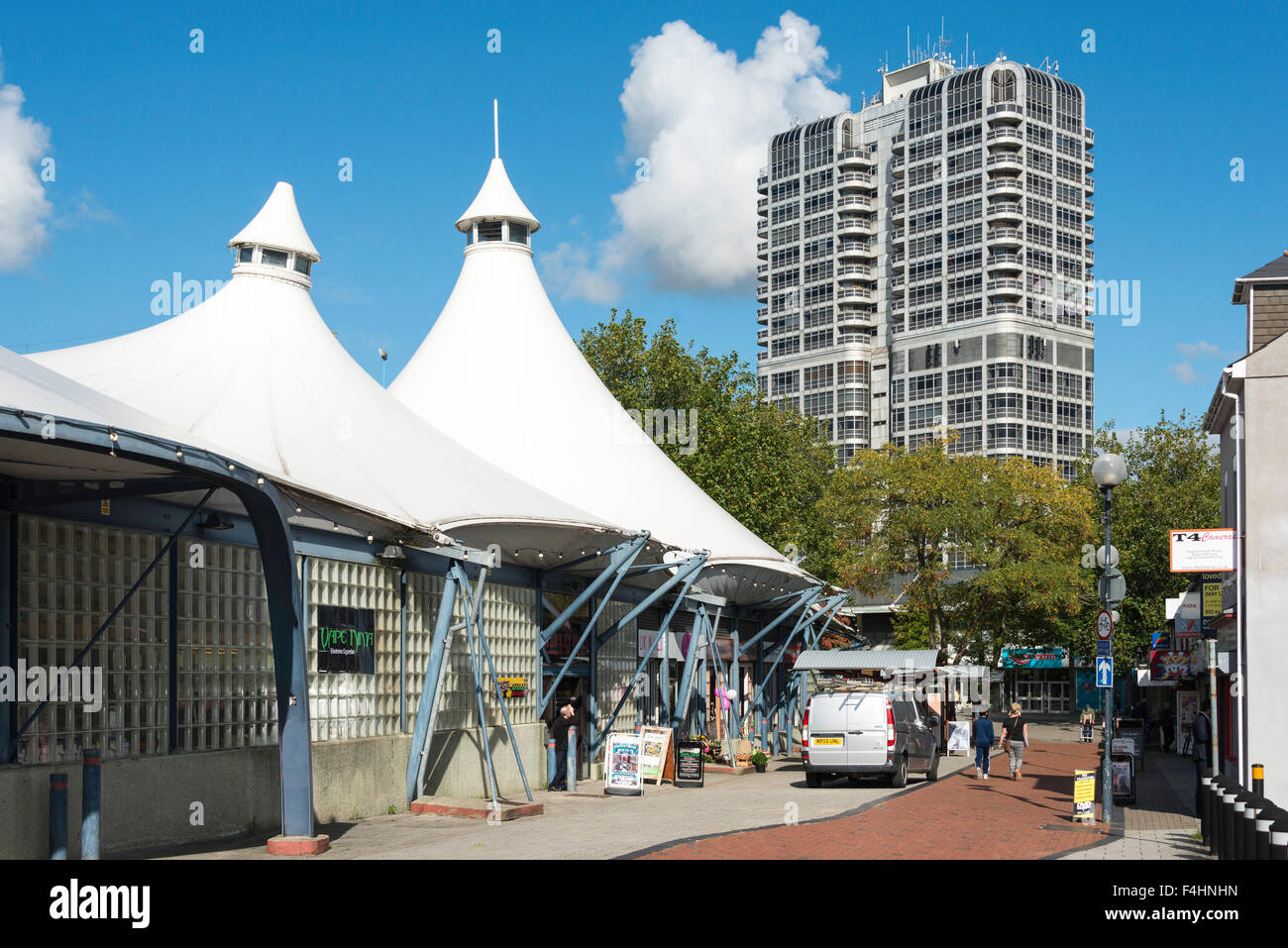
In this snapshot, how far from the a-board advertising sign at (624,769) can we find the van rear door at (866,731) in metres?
4.20

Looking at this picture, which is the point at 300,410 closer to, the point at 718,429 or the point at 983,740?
the point at 983,740

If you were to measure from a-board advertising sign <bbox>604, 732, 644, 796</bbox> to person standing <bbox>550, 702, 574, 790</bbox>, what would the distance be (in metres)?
0.93

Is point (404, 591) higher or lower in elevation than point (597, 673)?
higher

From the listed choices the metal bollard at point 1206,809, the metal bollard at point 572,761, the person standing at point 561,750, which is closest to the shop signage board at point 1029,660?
the person standing at point 561,750

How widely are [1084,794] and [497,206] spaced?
19.0m

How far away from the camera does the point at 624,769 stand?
2380cm

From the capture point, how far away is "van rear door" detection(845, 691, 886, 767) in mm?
25344

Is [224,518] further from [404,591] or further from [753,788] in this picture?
[753,788]

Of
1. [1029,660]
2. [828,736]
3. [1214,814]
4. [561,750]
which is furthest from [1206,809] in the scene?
[1029,660]

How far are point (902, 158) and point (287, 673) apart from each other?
4596 inches
